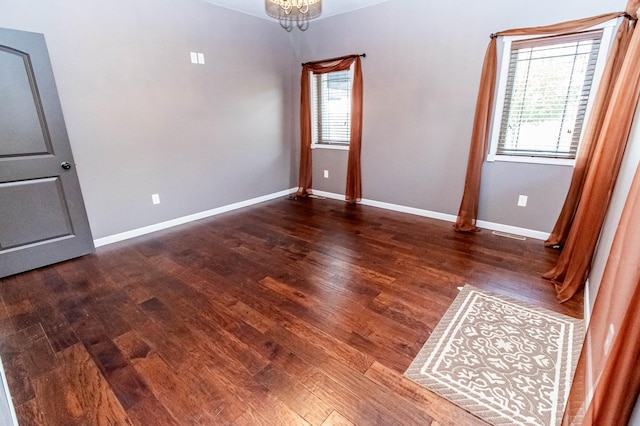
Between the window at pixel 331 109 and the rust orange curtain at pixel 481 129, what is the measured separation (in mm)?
1767

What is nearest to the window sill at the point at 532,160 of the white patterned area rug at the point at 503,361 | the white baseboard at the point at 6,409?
the white patterned area rug at the point at 503,361

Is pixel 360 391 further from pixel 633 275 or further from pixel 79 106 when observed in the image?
pixel 79 106

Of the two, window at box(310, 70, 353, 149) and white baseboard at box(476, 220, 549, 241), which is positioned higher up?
window at box(310, 70, 353, 149)

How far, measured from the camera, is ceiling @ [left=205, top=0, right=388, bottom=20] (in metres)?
3.56

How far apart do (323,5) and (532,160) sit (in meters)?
3.01

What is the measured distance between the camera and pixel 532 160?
3064 millimetres

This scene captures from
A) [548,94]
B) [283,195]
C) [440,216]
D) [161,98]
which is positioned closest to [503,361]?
[440,216]

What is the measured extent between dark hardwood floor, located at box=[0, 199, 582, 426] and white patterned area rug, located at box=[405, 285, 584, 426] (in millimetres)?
81

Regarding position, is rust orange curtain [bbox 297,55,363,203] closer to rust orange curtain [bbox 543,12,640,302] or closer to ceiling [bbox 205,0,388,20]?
ceiling [bbox 205,0,388,20]

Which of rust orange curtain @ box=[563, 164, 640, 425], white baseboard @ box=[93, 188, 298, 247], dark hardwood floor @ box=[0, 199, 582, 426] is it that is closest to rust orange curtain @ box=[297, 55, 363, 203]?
white baseboard @ box=[93, 188, 298, 247]

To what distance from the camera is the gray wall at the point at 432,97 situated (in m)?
3.02

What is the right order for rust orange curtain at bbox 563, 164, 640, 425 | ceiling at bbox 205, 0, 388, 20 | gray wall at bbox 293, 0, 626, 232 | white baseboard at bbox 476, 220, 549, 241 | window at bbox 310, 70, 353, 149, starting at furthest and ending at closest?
window at bbox 310, 70, 353, 149 < ceiling at bbox 205, 0, 388, 20 < white baseboard at bbox 476, 220, 549, 241 < gray wall at bbox 293, 0, 626, 232 < rust orange curtain at bbox 563, 164, 640, 425

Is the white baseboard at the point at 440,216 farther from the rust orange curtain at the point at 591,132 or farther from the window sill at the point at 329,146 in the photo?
the window sill at the point at 329,146

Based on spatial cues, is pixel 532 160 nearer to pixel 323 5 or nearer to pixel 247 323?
pixel 323 5
